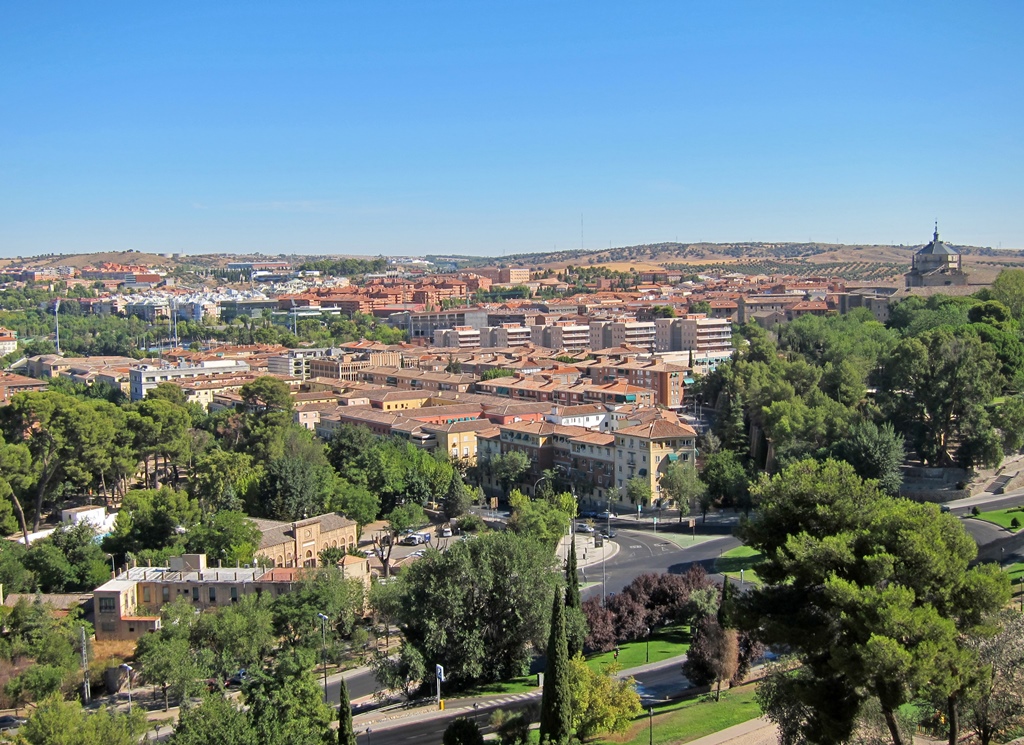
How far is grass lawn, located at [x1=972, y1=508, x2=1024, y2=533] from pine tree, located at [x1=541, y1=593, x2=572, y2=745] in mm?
13832

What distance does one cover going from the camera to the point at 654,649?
60.3 ft

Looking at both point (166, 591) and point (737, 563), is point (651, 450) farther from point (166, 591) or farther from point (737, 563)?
point (166, 591)

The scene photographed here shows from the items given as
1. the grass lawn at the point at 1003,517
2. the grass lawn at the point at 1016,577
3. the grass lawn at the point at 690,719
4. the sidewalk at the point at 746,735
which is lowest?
the grass lawn at the point at 690,719

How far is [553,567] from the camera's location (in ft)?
63.0

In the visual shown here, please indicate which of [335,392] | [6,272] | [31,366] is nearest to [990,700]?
[335,392]

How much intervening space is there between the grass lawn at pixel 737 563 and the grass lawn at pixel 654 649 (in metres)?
3.32

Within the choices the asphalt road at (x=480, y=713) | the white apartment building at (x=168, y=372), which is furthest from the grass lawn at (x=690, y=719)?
the white apartment building at (x=168, y=372)

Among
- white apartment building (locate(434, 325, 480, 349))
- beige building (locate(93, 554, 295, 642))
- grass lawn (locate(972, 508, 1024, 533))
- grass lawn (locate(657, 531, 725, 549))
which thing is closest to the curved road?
grass lawn (locate(657, 531, 725, 549))

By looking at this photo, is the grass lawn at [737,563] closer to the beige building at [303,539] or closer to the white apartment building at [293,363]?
the beige building at [303,539]

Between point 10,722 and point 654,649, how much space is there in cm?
1065

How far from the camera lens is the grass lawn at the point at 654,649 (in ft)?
57.9

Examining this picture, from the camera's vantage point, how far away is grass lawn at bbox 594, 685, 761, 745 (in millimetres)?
14023

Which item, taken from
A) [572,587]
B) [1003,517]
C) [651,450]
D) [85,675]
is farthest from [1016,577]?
[85,675]

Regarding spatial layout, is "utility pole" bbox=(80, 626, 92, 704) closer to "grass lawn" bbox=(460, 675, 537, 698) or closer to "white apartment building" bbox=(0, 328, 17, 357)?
"grass lawn" bbox=(460, 675, 537, 698)
